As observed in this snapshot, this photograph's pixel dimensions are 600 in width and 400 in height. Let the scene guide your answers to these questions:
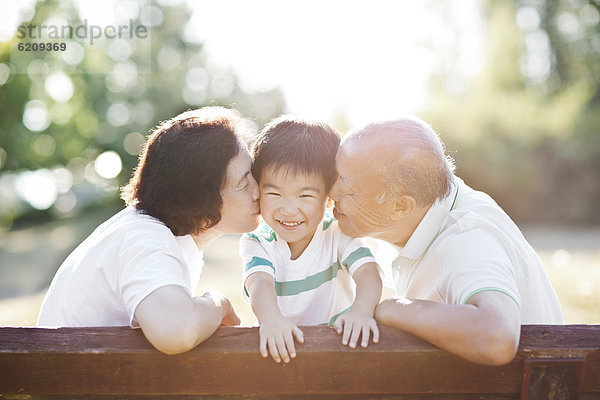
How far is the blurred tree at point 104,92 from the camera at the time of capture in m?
19.7

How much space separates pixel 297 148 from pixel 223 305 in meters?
0.98

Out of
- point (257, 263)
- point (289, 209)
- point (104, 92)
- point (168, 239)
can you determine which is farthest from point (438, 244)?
point (104, 92)

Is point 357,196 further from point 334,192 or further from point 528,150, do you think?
point 528,150

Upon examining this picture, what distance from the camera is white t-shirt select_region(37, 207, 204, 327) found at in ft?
6.19

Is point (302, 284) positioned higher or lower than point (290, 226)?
lower

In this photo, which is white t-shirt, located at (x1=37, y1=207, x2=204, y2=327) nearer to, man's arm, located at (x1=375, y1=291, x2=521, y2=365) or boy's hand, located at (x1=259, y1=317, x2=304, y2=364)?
boy's hand, located at (x1=259, y1=317, x2=304, y2=364)


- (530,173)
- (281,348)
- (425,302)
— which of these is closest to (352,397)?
(281,348)

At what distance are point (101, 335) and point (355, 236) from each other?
141 centimetres

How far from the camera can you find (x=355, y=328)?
66.6 inches

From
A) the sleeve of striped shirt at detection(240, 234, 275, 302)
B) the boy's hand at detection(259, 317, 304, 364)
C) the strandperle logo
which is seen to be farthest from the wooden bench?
the strandperle logo

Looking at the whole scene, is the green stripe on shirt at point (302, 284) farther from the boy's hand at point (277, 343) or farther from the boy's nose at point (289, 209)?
the boy's hand at point (277, 343)

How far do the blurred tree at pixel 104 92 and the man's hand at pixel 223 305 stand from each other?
18.0 m

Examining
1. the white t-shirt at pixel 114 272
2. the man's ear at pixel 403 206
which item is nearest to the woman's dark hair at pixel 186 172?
the white t-shirt at pixel 114 272

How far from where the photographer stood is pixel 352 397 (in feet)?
5.37
